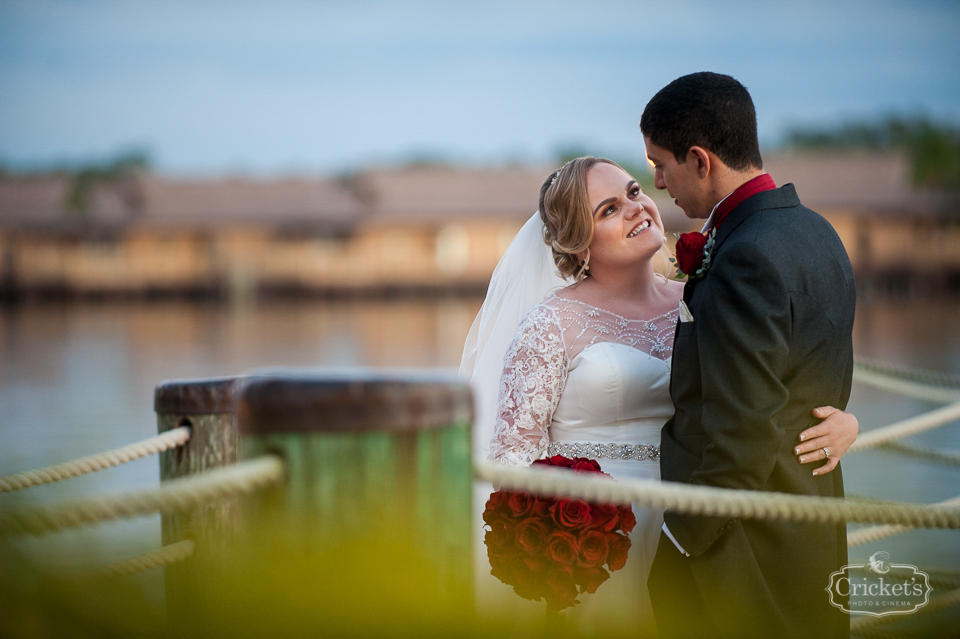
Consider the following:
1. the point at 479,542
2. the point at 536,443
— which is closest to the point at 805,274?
the point at 536,443

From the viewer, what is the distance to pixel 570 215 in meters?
2.79

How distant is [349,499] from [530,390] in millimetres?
1613

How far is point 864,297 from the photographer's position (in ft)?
111

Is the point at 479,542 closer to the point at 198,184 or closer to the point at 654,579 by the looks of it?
the point at 654,579

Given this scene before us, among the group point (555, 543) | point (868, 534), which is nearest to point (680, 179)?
point (555, 543)

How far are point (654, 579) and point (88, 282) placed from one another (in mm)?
38319

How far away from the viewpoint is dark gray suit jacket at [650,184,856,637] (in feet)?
6.35

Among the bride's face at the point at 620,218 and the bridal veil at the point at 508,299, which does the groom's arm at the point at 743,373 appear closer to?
the bride's face at the point at 620,218

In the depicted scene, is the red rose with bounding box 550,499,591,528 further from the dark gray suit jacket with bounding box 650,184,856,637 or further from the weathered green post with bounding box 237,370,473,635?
the weathered green post with bounding box 237,370,473,635

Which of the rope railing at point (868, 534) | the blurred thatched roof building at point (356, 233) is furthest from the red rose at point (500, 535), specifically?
the blurred thatched roof building at point (356, 233)

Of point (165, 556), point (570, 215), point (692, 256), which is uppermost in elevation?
point (570, 215)

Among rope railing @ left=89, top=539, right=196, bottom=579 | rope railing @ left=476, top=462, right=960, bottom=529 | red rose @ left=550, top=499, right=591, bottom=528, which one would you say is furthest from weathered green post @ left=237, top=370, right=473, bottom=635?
red rose @ left=550, top=499, right=591, bottom=528

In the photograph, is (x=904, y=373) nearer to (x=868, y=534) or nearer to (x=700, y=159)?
(x=868, y=534)

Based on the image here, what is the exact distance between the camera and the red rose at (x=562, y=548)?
203cm
